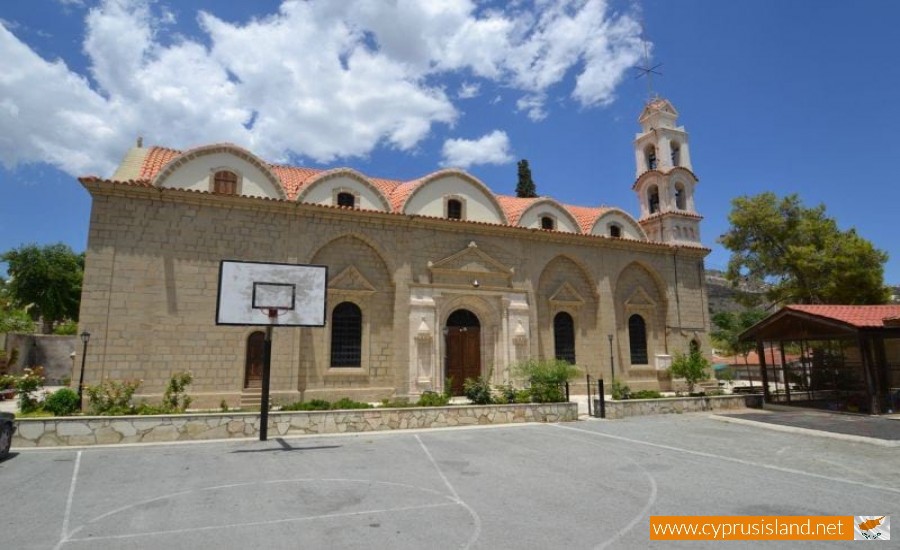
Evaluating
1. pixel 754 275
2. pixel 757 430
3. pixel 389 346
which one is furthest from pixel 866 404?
pixel 389 346

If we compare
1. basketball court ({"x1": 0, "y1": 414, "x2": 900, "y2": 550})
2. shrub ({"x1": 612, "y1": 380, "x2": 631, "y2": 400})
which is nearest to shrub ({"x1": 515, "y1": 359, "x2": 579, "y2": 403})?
shrub ({"x1": 612, "y1": 380, "x2": 631, "y2": 400})

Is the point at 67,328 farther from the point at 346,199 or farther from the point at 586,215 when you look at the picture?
the point at 586,215

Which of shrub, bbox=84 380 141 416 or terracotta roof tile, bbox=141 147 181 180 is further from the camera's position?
terracotta roof tile, bbox=141 147 181 180

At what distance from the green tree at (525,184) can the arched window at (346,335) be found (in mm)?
18823

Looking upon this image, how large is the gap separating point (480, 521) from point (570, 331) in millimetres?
17939

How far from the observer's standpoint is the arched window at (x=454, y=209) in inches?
855

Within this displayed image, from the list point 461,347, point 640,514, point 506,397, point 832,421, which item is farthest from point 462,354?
point 640,514

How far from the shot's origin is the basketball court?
5676 millimetres

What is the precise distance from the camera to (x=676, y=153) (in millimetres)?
26984

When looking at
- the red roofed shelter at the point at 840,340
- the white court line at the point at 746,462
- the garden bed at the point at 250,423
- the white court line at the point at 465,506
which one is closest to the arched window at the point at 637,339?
the red roofed shelter at the point at 840,340

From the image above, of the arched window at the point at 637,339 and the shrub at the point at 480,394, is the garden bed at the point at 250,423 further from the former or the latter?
the arched window at the point at 637,339

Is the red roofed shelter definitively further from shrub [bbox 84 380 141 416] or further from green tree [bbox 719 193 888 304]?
shrub [bbox 84 380 141 416]

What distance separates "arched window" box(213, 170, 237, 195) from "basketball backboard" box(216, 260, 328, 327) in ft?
22.2

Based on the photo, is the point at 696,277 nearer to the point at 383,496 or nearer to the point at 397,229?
the point at 397,229
